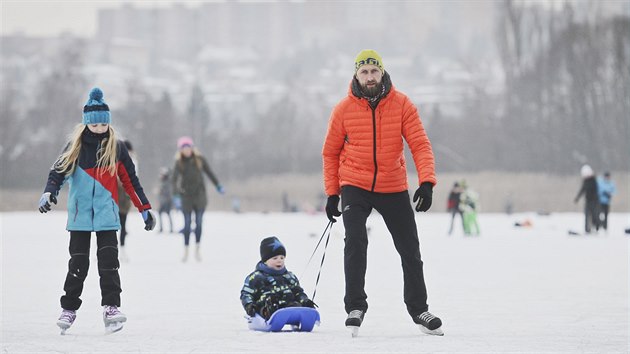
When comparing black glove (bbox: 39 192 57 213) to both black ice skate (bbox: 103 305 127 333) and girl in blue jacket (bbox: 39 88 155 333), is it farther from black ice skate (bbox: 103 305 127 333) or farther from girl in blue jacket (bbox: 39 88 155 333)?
black ice skate (bbox: 103 305 127 333)

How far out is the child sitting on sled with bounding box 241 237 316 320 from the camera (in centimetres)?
606

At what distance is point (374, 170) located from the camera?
5.77 m

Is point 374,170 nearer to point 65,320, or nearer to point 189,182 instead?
point 65,320

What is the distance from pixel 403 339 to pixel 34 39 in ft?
490

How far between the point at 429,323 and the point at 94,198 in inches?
74.1

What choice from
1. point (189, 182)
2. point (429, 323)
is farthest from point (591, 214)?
point (429, 323)

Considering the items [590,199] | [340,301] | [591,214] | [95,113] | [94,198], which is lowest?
[591,214]

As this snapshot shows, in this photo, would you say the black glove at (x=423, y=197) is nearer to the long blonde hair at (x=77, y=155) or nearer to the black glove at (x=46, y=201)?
the long blonde hair at (x=77, y=155)

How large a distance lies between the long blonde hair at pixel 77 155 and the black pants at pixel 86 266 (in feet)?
1.15

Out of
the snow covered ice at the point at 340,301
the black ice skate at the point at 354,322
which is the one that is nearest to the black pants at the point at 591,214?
the snow covered ice at the point at 340,301

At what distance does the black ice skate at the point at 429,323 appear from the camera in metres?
5.73

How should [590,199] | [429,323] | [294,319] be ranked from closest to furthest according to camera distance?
[429,323]
[294,319]
[590,199]

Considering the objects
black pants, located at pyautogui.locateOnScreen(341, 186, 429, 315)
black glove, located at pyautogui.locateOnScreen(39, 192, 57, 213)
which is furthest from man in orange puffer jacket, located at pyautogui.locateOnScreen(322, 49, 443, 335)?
black glove, located at pyautogui.locateOnScreen(39, 192, 57, 213)

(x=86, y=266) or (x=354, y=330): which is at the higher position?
(x=86, y=266)
